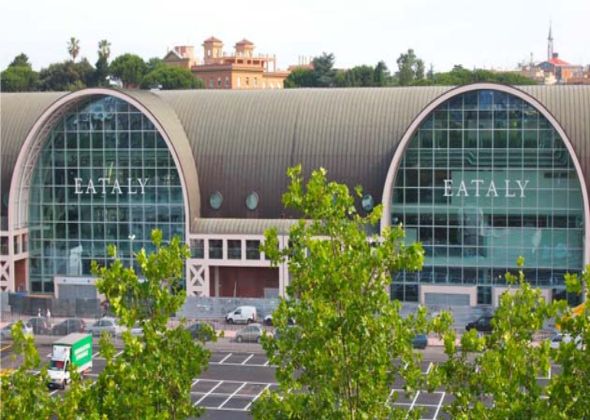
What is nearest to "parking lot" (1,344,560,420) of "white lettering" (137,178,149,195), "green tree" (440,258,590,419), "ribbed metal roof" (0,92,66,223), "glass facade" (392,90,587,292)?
"glass facade" (392,90,587,292)

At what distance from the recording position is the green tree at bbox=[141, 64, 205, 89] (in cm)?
14400

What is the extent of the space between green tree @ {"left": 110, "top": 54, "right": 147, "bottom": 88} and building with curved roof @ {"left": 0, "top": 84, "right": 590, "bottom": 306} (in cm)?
7804

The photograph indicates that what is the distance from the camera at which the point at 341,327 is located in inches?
888

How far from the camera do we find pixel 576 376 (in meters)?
21.7

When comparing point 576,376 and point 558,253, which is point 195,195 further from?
point 576,376

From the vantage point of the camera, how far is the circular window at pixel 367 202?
63031 mm

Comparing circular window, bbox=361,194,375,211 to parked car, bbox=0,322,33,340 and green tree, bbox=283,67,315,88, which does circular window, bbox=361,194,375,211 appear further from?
green tree, bbox=283,67,315,88

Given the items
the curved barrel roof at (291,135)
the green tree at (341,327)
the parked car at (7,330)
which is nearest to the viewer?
the green tree at (341,327)

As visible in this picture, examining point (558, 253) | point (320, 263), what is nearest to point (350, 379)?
point (320, 263)

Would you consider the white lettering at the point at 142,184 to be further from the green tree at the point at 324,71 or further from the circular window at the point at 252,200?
the green tree at the point at 324,71

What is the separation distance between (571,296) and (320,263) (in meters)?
40.6

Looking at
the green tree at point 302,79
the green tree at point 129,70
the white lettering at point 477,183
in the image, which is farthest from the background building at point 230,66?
the white lettering at point 477,183

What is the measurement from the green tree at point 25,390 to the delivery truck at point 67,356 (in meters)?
25.0

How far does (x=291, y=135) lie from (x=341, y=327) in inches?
1719
